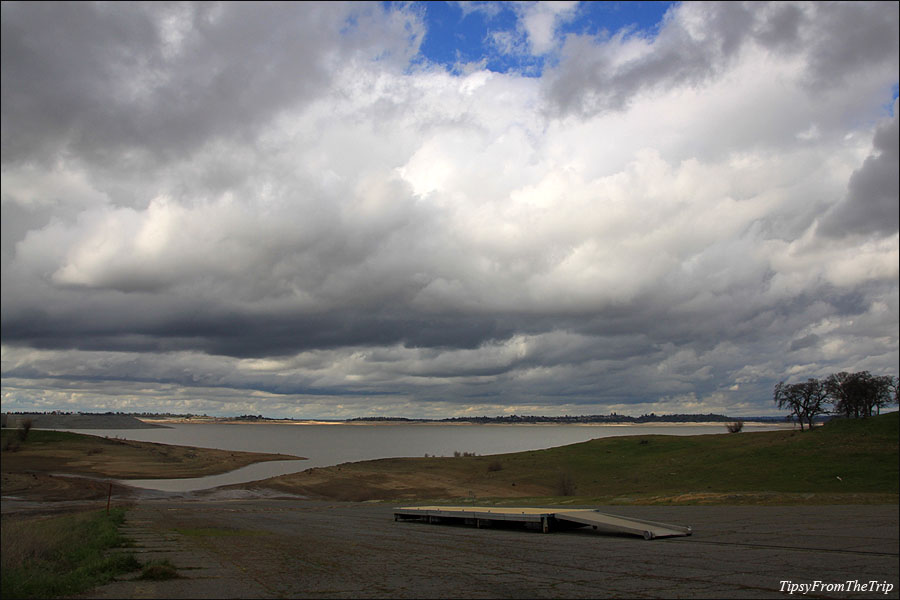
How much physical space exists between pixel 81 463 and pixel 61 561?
294ft

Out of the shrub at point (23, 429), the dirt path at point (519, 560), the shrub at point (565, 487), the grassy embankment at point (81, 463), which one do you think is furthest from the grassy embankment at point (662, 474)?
the shrub at point (23, 429)

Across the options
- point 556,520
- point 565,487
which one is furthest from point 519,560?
point 565,487

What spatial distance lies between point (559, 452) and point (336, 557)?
7541cm

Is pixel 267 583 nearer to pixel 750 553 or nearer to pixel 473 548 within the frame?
pixel 473 548

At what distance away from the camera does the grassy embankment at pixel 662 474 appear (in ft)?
149

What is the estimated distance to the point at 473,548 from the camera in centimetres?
1917

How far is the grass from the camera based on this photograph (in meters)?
11.3

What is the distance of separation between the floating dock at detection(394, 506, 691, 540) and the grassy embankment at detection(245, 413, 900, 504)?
1509cm

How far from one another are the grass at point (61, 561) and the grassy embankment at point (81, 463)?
122ft

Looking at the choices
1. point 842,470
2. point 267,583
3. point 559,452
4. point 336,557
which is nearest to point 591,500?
point 842,470

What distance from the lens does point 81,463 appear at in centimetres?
9181

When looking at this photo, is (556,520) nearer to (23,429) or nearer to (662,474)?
(662,474)

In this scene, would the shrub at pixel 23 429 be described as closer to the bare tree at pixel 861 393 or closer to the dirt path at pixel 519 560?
the dirt path at pixel 519 560

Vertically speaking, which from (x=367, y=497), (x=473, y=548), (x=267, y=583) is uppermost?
(x=267, y=583)
